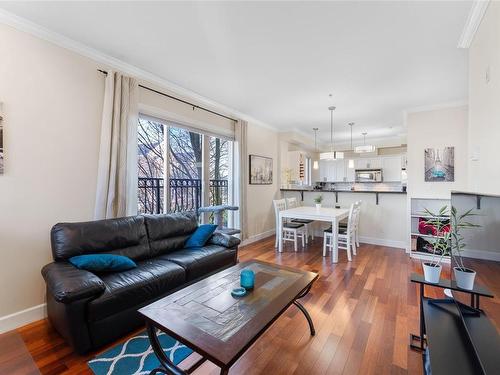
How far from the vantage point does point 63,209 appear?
7.95ft

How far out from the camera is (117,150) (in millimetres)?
2732

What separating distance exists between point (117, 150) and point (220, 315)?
2.24 meters

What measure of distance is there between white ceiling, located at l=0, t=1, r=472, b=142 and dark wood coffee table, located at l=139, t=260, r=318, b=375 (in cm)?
229

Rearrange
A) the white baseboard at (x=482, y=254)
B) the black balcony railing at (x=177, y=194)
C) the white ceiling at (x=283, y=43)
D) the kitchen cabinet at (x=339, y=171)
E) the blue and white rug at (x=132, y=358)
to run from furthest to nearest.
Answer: the kitchen cabinet at (x=339, y=171) → the black balcony railing at (x=177, y=194) → the white ceiling at (x=283, y=43) → the blue and white rug at (x=132, y=358) → the white baseboard at (x=482, y=254)

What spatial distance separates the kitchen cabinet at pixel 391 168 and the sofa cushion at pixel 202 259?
637cm

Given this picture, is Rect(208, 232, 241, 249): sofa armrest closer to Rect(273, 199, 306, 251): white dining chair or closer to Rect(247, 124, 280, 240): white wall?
Rect(273, 199, 306, 251): white dining chair

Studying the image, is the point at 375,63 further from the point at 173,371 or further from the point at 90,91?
the point at 173,371

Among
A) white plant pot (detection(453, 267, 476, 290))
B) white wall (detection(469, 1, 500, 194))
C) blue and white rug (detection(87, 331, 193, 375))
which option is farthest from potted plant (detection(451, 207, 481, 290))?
blue and white rug (detection(87, 331, 193, 375))

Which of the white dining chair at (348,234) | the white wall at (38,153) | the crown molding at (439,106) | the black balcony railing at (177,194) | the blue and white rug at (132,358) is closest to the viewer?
the blue and white rug at (132,358)

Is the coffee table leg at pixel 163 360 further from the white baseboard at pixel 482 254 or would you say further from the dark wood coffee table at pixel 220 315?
the white baseboard at pixel 482 254

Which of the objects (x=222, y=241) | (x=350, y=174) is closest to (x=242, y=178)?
(x=222, y=241)

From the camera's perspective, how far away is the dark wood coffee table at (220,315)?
1.18 metres

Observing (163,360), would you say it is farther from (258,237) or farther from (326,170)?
(326,170)

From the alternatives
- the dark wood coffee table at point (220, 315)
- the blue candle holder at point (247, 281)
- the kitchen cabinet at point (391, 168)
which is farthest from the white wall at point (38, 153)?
the kitchen cabinet at point (391, 168)
